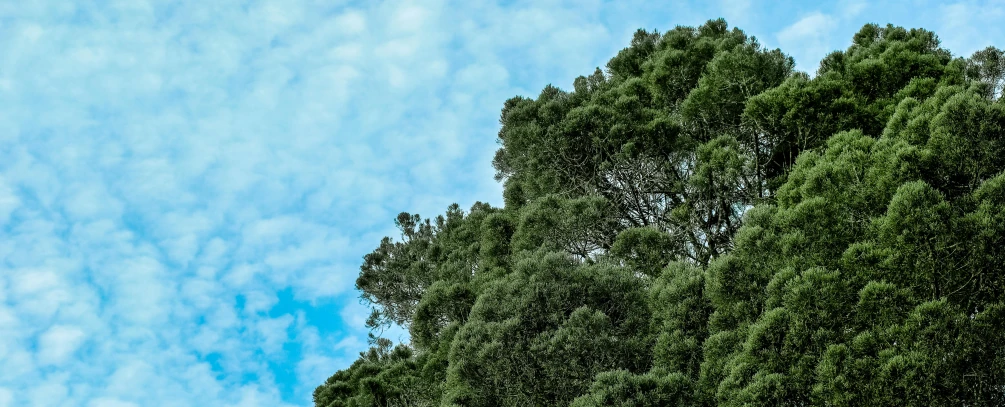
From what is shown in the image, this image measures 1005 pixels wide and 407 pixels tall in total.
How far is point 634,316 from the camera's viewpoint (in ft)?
55.3

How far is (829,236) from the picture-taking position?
14.6 metres

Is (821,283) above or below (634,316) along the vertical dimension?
below

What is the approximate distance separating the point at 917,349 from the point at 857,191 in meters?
3.52

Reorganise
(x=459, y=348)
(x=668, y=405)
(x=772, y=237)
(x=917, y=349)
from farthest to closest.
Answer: (x=459, y=348) < (x=772, y=237) < (x=668, y=405) < (x=917, y=349)

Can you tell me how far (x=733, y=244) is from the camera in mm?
19375

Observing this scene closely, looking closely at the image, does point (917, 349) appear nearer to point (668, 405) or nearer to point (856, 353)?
point (856, 353)

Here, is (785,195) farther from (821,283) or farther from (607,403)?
(607,403)

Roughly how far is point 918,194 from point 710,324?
13.8 feet

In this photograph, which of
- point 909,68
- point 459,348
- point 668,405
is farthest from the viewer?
point 909,68

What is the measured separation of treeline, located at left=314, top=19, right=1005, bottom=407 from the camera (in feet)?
42.2

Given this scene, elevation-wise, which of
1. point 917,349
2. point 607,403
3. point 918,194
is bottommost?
point 917,349

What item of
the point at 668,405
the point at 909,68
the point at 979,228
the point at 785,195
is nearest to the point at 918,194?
the point at 979,228

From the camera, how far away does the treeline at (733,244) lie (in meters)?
12.9

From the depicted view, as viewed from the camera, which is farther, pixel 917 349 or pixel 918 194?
pixel 918 194
